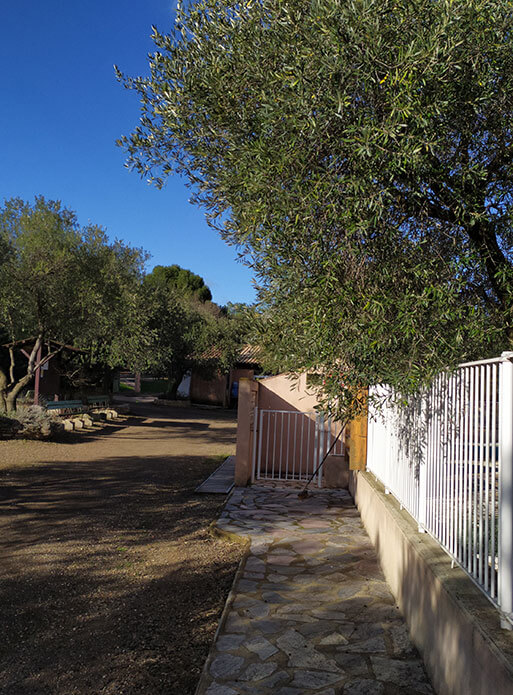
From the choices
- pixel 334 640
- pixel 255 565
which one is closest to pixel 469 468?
pixel 334 640

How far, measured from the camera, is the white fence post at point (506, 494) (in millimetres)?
2365

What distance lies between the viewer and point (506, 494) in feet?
7.79

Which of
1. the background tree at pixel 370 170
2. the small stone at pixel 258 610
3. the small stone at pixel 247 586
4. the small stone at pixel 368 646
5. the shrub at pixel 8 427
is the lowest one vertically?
the small stone at pixel 247 586

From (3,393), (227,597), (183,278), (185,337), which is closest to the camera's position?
(227,597)

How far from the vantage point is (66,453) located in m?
14.0

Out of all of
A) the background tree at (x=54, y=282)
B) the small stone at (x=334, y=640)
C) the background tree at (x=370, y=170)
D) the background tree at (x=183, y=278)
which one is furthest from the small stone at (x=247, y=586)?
the background tree at (x=183, y=278)

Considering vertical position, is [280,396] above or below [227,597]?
above

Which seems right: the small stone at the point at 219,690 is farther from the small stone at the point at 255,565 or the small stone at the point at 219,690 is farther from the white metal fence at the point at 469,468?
the small stone at the point at 255,565

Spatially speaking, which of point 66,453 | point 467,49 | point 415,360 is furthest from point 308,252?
point 66,453

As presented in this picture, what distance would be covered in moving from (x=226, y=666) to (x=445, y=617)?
1411mm

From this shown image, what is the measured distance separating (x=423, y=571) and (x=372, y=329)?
1.63m

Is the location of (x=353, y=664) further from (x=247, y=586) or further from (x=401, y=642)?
(x=247, y=586)

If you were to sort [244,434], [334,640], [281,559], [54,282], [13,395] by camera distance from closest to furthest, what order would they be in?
[334,640], [281,559], [244,434], [54,282], [13,395]

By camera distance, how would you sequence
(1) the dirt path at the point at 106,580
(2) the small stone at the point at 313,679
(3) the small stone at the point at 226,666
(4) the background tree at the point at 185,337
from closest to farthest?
1. (2) the small stone at the point at 313,679
2. (3) the small stone at the point at 226,666
3. (1) the dirt path at the point at 106,580
4. (4) the background tree at the point at 185,337
